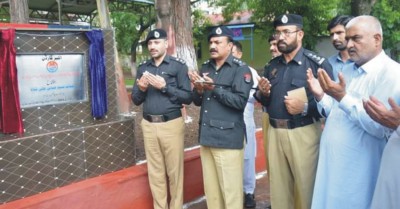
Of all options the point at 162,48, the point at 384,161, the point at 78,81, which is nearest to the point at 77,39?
the point at 78,81

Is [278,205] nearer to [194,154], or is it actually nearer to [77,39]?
[194,154]

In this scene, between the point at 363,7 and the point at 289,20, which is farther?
the point at 363,7

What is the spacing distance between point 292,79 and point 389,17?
14.1 m

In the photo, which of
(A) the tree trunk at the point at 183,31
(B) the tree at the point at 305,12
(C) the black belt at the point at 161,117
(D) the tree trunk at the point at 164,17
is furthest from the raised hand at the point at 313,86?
(B) the tree at the point at 305,12

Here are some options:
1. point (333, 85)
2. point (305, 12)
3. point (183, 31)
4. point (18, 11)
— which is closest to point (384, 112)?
point (333, 85)

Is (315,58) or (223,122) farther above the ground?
(315,58)

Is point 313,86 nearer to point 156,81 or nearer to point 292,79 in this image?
point 292,79

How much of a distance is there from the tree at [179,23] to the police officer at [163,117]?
9.35ft

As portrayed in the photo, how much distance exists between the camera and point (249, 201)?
4.36 meters

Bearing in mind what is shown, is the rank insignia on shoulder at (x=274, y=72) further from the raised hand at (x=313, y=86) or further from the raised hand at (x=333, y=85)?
the raised hand at (x=333, y=85)

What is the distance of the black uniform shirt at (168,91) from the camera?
3703mm

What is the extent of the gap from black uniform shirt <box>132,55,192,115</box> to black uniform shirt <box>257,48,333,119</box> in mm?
850

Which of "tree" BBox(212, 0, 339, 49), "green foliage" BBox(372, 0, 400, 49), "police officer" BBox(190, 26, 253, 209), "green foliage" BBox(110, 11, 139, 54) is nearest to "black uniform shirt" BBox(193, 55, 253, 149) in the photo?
"police officer" BBox(190, 26, 253, 209)

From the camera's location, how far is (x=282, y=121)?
3176 mm
